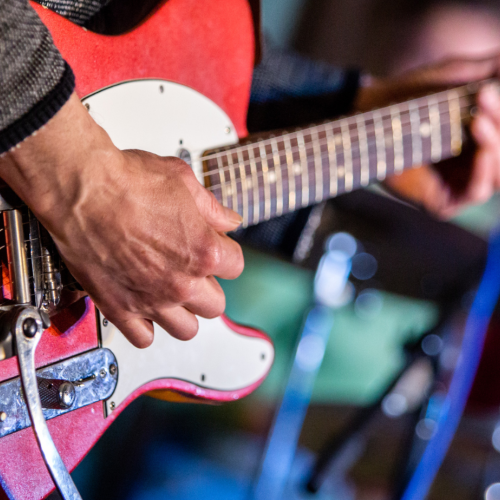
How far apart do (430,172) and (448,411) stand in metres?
0.94

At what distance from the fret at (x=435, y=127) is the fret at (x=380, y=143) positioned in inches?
4.8

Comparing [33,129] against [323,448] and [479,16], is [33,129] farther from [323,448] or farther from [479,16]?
[479,16]

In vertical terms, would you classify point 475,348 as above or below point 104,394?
below

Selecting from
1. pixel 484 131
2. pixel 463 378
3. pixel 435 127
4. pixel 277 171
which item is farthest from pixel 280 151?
pixel 463 378

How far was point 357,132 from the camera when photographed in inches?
29.1

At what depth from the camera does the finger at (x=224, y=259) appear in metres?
0.45

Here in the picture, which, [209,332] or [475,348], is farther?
[475,348]

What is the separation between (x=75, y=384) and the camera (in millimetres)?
→ 471

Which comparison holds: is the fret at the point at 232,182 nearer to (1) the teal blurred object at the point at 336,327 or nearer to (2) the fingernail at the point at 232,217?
(2) the fingernail at the point at 232,217

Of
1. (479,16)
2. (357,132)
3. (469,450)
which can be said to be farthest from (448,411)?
(479,16)

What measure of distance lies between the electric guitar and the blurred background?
1.62ft

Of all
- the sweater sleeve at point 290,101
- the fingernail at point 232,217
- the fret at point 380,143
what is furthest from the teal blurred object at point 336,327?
the fingernail at point 232,217

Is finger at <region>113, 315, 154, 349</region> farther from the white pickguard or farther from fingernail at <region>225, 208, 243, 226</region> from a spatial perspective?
fingernail at <region>225, 208, 243, 226</region>

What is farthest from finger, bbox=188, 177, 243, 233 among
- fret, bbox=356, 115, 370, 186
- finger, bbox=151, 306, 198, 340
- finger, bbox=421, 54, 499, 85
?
finger, bbox=421, 54, 499, 85
